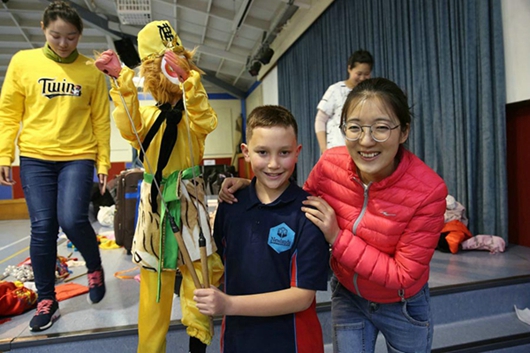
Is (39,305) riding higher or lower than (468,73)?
lower

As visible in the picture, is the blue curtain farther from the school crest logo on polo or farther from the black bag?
the black bag

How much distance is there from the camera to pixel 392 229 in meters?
0.95

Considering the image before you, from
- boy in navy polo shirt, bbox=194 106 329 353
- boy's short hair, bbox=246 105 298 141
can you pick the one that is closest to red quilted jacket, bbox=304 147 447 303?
boy in navy polo shirt, bbox=194 106 329 353

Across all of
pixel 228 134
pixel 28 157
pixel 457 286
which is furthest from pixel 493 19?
pixel 228 134

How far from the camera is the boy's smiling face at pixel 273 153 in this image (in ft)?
3.07

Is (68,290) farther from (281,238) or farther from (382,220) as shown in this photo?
(382,220)

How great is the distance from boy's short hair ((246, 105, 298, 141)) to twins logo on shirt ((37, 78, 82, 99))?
3.42 ft

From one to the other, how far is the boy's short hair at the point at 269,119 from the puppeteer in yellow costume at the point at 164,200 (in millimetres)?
251

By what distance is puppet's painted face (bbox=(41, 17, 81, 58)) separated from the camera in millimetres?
1501

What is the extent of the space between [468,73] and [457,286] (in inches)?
71.0

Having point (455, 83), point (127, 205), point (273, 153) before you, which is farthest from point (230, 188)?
point (455, 83)

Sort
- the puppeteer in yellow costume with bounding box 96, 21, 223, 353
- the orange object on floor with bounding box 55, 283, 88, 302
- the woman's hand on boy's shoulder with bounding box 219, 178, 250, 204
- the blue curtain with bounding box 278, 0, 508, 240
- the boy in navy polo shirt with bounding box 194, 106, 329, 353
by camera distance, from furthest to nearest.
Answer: the blue curtain with bounding box 278, 0, 508, 240 < the orange object on floor with bounding box 55, 283, 88, 302 < the puppeteer in yellow costume with bounding box 96, 21, 223, 353 < the woman's hand on boy's shoulder with bounding box 219, 178, 250, 204 < the boy in navy polo shirt with bounding box 194, 106, 329, 353

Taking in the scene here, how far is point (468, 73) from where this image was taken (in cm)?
278

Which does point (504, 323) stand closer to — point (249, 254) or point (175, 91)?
point (249, 254)
